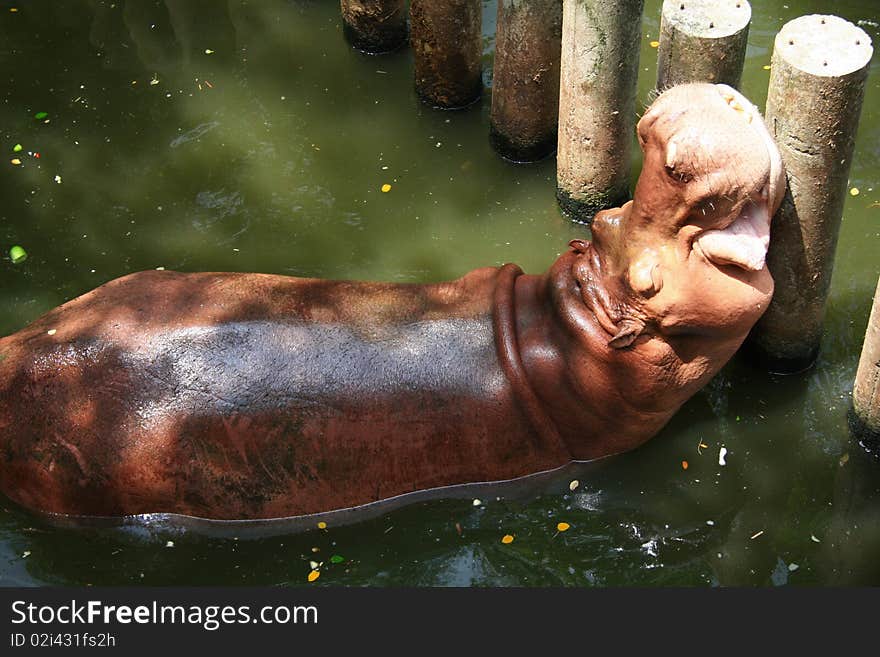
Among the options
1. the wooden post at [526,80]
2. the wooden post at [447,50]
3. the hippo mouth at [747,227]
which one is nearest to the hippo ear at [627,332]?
the hippo mouth at [747,227]

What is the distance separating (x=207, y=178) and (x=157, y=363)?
8.91 feet

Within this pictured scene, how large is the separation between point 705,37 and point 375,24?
358 cm

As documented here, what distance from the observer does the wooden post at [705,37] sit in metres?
7.12

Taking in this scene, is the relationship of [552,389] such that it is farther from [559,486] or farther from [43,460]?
[43,460]

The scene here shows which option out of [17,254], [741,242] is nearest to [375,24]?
[17,254]

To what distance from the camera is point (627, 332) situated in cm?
674

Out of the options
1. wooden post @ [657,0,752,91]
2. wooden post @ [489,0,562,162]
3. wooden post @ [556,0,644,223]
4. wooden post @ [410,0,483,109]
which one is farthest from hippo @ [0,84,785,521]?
wooden post @ [410,0,483,109]

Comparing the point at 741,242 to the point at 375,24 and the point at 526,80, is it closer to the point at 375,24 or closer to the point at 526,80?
the point at 526,80

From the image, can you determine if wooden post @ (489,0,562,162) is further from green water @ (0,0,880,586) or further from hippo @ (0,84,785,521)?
hippo @ (0,84,785,521)

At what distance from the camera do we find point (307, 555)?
7168mm

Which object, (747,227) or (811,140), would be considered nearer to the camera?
(747,227)

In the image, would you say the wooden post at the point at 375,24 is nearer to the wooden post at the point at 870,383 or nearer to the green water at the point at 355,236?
the green water at the point at 355,236

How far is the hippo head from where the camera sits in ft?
20.4

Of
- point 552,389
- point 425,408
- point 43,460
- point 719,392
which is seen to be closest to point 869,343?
point 719,392
